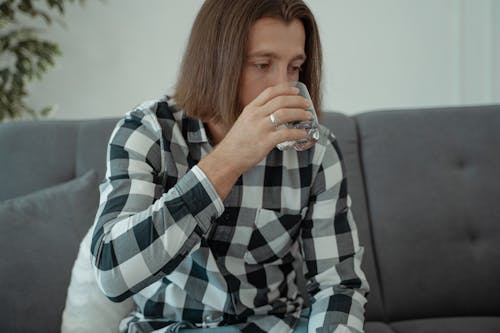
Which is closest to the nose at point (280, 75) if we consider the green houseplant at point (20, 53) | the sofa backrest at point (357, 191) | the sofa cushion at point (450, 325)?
the sofa backrest at point (357, 191)

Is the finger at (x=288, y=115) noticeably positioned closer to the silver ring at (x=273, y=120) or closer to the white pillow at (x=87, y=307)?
the silver ring at (x=273, y=120)

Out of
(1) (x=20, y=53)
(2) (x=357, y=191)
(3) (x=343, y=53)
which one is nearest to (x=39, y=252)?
(2) (x=357, y=191)

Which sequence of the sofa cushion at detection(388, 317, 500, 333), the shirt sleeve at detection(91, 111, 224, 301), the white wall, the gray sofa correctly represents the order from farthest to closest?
1. the white wall
2. the gray sofa
3. the sofa cushion at detection(388, 317, 500, 333)
4. the shirt sleeve at detection(91, 111, 224, 301)

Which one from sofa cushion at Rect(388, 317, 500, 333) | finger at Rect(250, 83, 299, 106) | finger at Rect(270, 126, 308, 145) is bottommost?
sofa cushion at Rect(388, 317, 500, 333)

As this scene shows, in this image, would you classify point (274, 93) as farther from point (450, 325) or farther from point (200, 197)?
point (450, 325)

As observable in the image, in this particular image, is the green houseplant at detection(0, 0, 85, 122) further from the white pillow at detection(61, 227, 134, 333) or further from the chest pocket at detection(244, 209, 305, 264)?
the chest pocket at detection(244, 209, 305, 264)

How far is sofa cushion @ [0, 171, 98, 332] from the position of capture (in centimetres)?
128

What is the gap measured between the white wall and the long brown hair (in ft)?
5.04

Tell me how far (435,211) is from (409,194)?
9 cm

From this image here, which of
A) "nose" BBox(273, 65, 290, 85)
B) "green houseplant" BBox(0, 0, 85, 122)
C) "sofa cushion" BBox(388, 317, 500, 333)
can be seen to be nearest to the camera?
"nose" BBox(273, 65, 290, 85)

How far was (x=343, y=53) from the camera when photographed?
8.70 feet

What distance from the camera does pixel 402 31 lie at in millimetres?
2643

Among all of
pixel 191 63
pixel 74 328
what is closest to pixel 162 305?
pixel 74 328

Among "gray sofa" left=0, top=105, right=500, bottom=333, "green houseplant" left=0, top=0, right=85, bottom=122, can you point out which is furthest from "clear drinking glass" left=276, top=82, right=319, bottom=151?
"green houseplant" left=0, top=0, right=85, bottom=122
